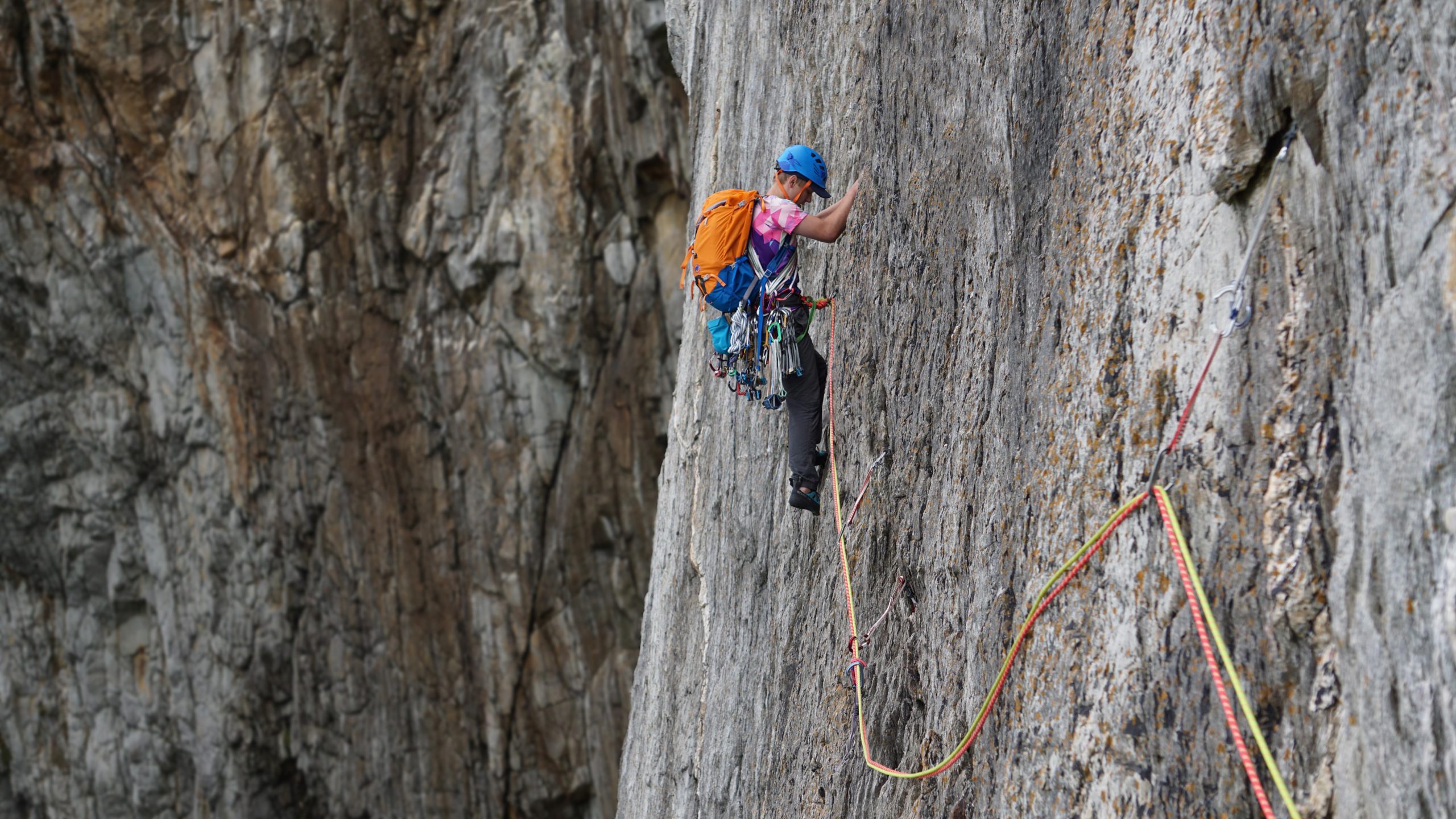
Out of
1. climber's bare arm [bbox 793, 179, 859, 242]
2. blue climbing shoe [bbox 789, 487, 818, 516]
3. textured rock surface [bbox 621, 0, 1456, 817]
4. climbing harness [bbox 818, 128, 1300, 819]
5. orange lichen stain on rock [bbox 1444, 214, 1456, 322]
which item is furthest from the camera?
blue climbing shoe [bbox 789, 487, 818, 516]

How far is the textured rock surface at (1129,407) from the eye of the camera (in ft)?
8.68

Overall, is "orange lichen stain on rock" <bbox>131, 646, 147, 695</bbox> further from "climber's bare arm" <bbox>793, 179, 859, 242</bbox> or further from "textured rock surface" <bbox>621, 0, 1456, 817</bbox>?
"climber's bare arm" <bbox>793, 179, 859, 242</bbox>

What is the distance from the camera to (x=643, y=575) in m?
18.5

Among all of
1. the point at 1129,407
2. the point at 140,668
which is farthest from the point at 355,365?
the point at 1129,407

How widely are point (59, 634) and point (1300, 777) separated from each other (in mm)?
23288

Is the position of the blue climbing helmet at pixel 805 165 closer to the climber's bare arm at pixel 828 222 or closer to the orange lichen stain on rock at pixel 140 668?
the climber's bare arm at pixel 828 222

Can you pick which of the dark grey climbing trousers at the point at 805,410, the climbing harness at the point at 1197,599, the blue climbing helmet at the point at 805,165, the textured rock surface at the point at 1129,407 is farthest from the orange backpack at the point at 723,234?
the climbing harness at the point at 1197,599

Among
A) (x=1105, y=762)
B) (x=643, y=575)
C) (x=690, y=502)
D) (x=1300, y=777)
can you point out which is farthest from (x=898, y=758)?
(x=643, y=575)

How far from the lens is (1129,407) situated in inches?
144

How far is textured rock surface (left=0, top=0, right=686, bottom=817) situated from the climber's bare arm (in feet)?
38.4

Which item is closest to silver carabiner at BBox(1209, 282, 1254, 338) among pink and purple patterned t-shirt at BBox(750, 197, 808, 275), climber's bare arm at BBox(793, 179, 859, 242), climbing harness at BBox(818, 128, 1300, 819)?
climbing harness at BBox(818, 128, 1300, 819)

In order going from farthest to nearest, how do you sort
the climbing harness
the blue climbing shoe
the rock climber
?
the blue climbing shoe → the rock climber → the climbing harness

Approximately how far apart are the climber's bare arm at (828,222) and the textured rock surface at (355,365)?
11.7 metres

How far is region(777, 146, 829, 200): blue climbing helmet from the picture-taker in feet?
20.1
